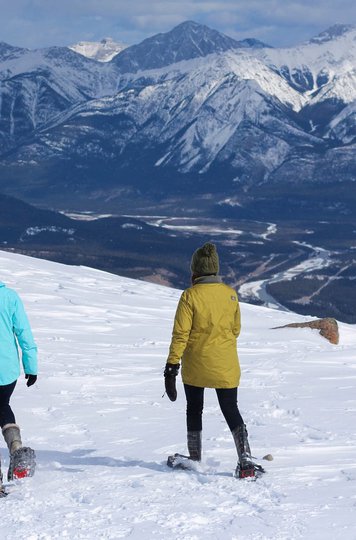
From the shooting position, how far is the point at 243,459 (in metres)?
8.99

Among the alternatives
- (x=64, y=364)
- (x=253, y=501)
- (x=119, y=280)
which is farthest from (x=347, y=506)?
(x=119, y=280)

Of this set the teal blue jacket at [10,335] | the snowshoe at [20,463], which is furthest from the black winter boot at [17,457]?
the teal blue jacket at [10,335]

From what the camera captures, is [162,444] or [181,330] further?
[162,444]

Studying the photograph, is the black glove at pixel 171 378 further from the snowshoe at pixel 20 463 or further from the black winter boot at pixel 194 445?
the snowshoe at pixel 20 463

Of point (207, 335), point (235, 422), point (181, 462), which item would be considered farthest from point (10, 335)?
point (235, 422)

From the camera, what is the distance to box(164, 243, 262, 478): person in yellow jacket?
8914 mm

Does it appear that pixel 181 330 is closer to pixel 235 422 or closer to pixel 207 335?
pixel 207 335

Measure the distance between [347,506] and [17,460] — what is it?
355cm

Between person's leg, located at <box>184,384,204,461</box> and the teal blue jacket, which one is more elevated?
the teal blue jacket

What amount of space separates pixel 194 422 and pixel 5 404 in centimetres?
217

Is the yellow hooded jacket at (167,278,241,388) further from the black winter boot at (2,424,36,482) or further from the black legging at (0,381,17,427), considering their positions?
the black winter boot at (2,424,36,482)

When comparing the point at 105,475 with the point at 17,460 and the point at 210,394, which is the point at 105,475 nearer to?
the point at 17,460

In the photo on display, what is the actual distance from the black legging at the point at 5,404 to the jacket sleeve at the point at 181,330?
1.74 metres

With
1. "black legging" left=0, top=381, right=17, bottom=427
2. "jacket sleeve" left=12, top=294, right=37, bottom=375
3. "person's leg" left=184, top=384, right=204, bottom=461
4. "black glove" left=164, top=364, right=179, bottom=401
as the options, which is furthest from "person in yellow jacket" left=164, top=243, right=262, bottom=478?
"black legging" left=0, top=381, right=17, bottom=427
